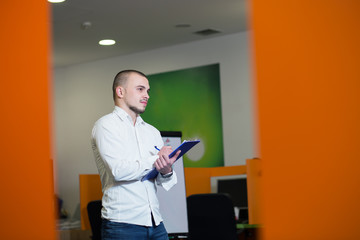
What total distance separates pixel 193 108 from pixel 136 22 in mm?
1722

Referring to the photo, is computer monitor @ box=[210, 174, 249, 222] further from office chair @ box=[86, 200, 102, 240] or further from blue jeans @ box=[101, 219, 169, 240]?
blue jeans @ box=[101, 219, 169, 240]

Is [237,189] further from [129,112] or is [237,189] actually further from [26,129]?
[26,129]

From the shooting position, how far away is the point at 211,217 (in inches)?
169

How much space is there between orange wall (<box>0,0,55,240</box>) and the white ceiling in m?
3.10

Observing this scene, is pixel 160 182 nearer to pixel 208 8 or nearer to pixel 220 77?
pixel 208 8

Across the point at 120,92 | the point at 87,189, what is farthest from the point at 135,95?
the point at 87,189

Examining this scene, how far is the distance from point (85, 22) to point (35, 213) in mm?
4253

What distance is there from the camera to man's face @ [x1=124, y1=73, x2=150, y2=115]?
2898 mm

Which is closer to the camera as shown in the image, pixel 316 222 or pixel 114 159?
pixel 316 222

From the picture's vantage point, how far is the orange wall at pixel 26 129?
2.55m

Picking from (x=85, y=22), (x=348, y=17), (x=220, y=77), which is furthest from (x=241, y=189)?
(x=348, y=17)

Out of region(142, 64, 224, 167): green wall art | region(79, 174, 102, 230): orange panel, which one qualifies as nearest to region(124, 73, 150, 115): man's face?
region(79, 174, 102, 230): orange panel

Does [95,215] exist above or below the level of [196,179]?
below

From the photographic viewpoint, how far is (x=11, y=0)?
2.68m
